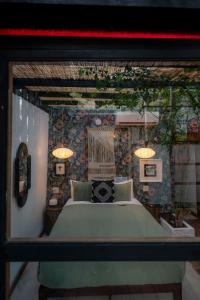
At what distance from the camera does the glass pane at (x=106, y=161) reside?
2.31 m

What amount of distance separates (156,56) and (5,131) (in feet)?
2.73

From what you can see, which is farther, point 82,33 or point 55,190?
point 55,190

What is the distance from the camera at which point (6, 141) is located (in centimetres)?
132

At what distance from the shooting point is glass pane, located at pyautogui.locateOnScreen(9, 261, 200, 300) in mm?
1925

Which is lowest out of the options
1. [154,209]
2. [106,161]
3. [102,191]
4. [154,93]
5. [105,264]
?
[105,264]

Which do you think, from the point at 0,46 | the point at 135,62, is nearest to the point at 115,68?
the point at 135,62

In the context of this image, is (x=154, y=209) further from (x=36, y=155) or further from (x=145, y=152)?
(x=36, y=155)

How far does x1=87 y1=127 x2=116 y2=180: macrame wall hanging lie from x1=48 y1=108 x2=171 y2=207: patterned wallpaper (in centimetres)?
6

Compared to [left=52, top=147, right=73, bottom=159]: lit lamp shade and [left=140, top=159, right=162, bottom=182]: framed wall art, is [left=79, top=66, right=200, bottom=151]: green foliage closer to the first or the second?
[left=140, top=159, right=162, bottom=182]: framed wall art

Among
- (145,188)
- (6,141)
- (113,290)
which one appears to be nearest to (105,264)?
(113,290)

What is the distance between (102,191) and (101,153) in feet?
1.63

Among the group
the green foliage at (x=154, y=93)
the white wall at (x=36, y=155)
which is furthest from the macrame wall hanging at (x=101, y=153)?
the green foliage at (x=154, y=93)

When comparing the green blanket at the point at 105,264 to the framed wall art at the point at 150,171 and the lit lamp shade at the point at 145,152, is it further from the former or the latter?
the lit lamp shade at the point at 145,152

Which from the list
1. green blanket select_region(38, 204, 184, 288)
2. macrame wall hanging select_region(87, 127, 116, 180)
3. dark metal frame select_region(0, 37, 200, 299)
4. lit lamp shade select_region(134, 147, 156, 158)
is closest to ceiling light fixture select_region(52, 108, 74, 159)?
macrame wall hanging select_region(87, 127, 116, 180)
